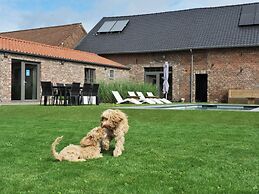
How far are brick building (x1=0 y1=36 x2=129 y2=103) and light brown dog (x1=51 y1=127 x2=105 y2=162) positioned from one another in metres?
12.0

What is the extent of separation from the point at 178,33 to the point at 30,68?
12481 millimetres

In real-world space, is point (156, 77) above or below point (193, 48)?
below

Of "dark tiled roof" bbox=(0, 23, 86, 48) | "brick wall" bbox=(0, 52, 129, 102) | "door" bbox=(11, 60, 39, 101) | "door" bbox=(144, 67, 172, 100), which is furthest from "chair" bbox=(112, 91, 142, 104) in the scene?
"dark tiled roof" bbox=(0, 23, 86, 48)

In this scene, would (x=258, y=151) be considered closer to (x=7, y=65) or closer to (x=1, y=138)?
(x=1, y=138)

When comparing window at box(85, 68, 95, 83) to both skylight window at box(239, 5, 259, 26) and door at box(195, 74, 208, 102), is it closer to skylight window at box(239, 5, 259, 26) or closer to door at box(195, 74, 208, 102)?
door at box(195, 74, 208, 102)

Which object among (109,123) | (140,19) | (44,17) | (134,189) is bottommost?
(134,189)

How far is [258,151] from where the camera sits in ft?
17.1

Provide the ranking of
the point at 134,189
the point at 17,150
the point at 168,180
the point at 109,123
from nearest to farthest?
1. the point at 134,189
2. the point at 168,180
3. the point at 109,123
4. the point at 17,150

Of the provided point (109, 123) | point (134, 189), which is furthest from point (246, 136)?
point (134, 189)

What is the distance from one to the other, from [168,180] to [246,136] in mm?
3588

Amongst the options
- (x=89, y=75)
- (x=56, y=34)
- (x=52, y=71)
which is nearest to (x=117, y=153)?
(x=52, y=71)

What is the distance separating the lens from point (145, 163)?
4492 millimetres

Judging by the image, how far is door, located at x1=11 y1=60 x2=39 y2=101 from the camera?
17000 mm

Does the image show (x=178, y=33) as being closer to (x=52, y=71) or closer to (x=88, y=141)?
(x=52, y=71)
